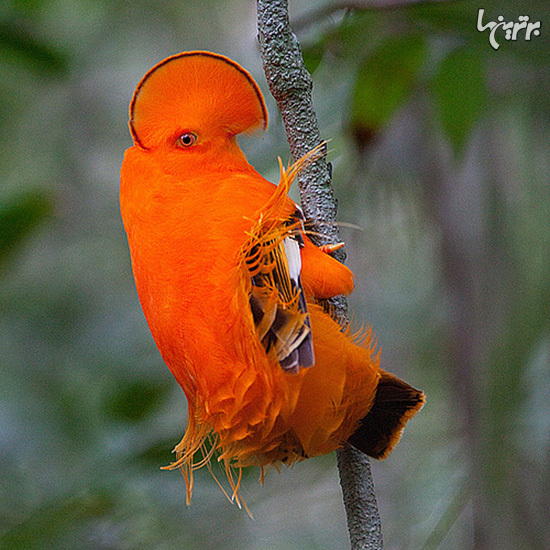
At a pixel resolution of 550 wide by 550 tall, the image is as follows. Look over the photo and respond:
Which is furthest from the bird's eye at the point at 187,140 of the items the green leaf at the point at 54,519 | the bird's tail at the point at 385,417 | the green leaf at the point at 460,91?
the green leaf at the point at 54,519

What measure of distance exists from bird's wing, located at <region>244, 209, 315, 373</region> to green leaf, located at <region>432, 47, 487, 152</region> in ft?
1.86

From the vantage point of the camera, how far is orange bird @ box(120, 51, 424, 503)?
2.35 ft

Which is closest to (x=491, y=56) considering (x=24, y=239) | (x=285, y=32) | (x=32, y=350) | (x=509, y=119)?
(x=509, y=119)

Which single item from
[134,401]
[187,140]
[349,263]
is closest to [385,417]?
[187,140]

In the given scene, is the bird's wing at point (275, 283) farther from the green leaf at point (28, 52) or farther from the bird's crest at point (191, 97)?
the green leaf at point (28, 52)

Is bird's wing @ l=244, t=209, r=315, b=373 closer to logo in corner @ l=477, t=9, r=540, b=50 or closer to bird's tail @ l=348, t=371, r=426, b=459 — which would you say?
bird's tail @ l=348, t=371, r=426, b=459

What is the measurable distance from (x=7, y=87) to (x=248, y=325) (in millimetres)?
1102

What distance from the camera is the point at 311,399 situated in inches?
30.7

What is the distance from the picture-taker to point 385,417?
2.93ft

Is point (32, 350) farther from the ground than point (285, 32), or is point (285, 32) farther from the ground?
point (285, 32)

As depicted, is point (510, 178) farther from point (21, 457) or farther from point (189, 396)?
point (21, 457)

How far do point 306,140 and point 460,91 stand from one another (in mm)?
484

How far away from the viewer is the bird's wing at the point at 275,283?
2.26ft

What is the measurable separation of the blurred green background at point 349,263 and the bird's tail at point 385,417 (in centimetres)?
31
